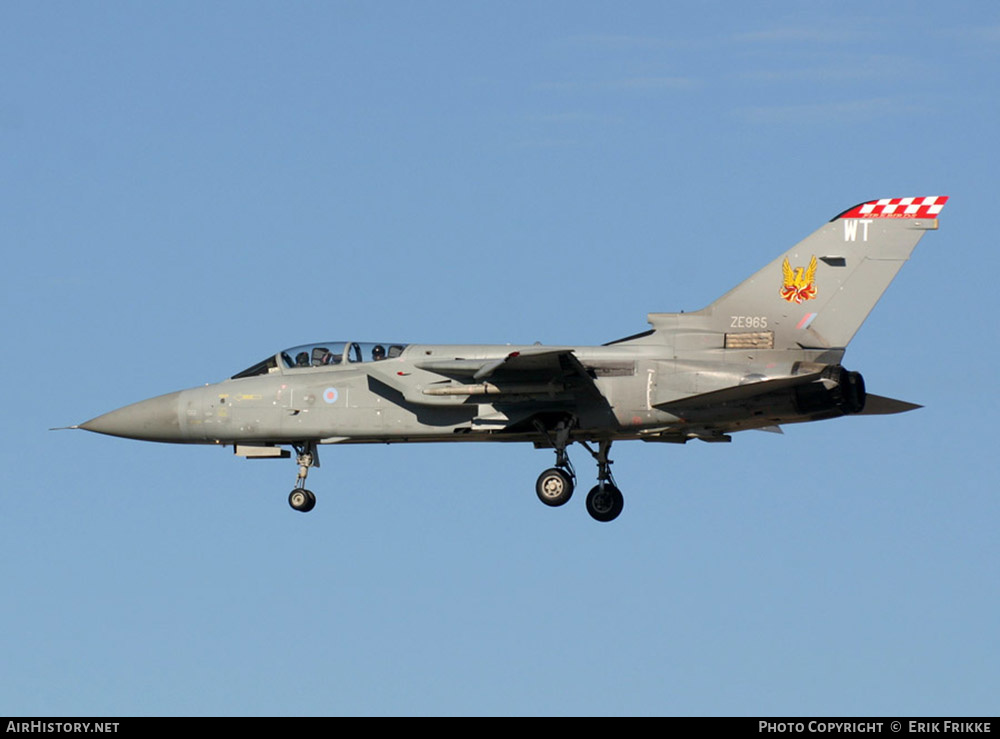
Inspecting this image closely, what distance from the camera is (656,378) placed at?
28047 millimetres

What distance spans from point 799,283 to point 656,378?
2.79m

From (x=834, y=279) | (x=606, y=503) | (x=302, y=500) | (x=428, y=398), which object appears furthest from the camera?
(x=302, y=500)

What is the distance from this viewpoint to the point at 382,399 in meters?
29.6

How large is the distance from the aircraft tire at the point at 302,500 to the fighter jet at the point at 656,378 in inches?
40.3

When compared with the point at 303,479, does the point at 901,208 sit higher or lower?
higher

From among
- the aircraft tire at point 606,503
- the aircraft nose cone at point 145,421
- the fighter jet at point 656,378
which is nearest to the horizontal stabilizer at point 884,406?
the fighter jet at point 656,378

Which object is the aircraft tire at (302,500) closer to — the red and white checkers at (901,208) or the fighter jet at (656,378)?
the fighter jet at (656,378)

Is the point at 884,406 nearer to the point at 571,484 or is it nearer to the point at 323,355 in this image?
the point at 571,484

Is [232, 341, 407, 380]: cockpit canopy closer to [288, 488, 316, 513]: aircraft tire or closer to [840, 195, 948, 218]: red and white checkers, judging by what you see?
[288, 488, 316, 513]: aircraft tire

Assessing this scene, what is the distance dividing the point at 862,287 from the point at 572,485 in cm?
579

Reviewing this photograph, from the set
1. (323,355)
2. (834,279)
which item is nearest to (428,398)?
(323,355)

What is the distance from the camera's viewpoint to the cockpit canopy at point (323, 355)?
30.0 m
